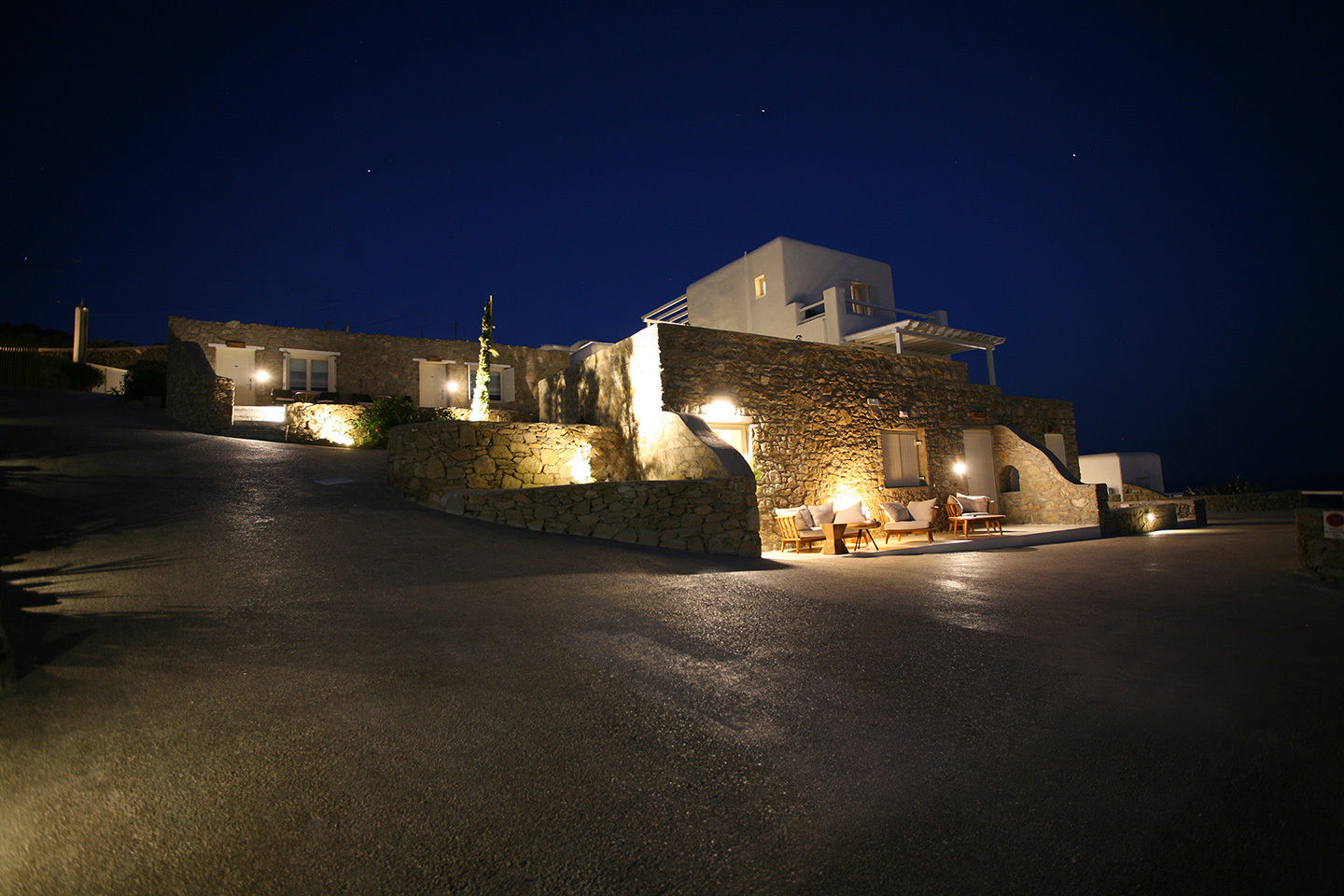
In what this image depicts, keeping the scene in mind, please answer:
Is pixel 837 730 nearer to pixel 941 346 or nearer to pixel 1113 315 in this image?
pixel 941 346

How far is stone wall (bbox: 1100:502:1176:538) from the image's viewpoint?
12.7 metres

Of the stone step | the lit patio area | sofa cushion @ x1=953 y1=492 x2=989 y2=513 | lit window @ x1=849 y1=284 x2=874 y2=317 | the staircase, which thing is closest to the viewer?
the lit patio area

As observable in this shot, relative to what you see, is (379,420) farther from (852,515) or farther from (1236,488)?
(1236,488)

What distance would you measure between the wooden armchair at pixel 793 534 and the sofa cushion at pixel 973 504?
4757 millimetres

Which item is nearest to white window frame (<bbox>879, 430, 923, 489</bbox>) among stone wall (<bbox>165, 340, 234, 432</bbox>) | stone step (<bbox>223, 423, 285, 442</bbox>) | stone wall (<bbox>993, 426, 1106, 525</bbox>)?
stone wall (<bbox>993, 426, 1106, 525</bbox>)

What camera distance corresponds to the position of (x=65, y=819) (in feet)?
7.52

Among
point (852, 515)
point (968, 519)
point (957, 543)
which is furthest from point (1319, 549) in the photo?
point (968, 519)

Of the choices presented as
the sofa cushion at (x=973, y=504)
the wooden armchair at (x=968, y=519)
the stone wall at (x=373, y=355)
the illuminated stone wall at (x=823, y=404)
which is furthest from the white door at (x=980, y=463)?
the stone wall at (x=373, y=355)

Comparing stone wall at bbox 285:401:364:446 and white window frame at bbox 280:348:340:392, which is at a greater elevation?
white window frame at bbox 280:348:340:392

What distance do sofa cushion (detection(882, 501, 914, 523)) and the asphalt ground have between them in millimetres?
6774

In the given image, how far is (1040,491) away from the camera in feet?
50.6

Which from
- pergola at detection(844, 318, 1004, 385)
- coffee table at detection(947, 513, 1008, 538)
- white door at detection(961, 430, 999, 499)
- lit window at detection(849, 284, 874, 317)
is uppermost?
lit window at detection(849, 284, 874, 317)

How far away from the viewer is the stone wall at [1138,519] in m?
12.7

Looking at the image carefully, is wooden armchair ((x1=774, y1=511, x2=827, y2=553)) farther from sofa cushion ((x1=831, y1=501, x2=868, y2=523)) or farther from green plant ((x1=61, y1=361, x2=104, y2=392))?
green plant ((x1=61, y1=361, x2=104, y2=392))
